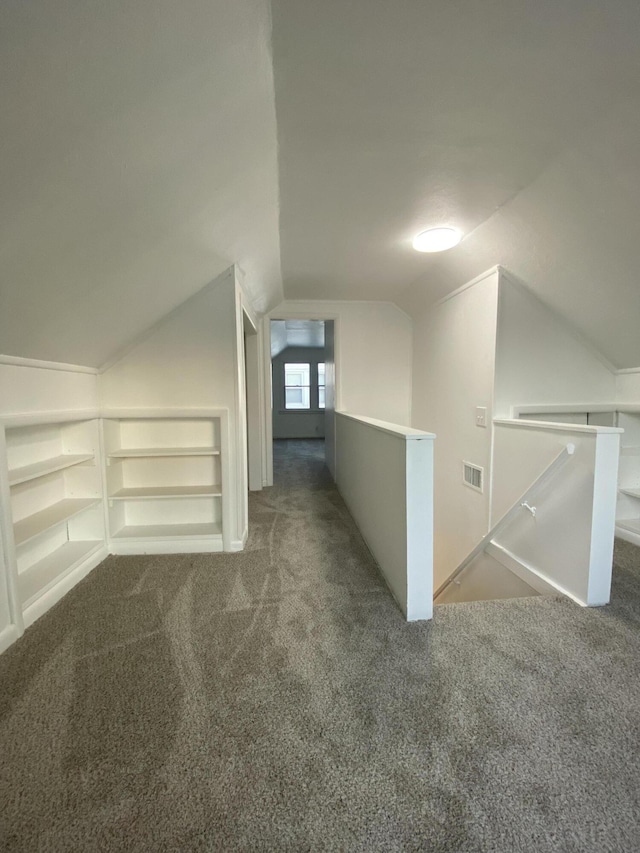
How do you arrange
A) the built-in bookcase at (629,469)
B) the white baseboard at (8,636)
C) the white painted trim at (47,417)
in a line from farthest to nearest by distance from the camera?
the built-in bookcase at (629,469) → the white painted trim at (47,417) → the white baseboard at (8,636)

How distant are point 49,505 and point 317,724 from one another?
207cm

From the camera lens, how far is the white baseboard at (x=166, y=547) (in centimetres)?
244

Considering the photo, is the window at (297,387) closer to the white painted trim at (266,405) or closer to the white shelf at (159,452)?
the white painted trim at (266,405)

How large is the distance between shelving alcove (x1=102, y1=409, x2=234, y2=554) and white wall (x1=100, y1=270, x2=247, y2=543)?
98 mm

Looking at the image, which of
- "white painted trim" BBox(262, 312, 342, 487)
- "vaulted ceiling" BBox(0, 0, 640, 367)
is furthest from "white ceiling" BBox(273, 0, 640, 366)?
"white painted trim" BBox(262, 312, 342, 487)

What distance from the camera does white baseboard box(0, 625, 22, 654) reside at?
5.02 feet

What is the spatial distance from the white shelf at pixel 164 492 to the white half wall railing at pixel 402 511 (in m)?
1.11

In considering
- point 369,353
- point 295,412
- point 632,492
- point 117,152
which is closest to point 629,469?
point 632,492

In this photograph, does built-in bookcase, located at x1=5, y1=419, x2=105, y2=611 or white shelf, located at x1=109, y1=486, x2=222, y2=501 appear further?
white shelf, located at x1=109, y1=486, x2=222, y2=501

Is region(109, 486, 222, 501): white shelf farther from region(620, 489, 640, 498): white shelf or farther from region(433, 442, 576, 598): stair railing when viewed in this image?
region(620, 489, 640, 498): white shelf

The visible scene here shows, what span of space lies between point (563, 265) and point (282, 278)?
88.6 inches

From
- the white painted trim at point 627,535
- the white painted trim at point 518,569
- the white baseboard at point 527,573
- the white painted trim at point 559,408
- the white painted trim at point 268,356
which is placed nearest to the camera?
the white baseboard at point 527,573

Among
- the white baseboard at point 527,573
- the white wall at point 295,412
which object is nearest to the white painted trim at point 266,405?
the white baseboard at point 527,573

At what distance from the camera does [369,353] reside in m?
4.30
